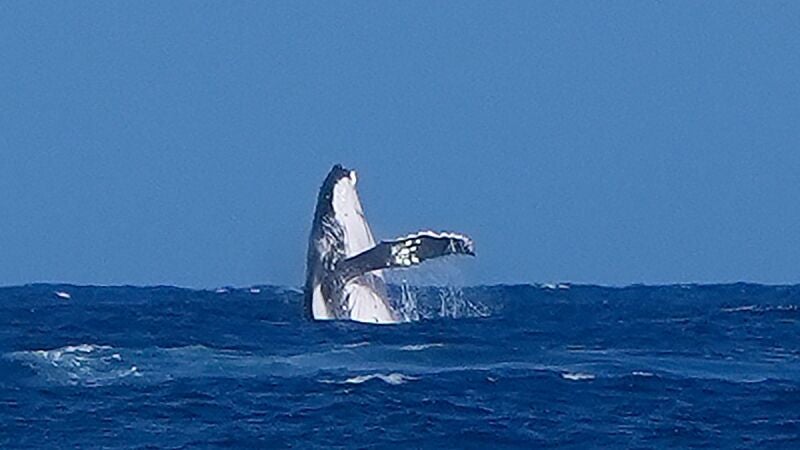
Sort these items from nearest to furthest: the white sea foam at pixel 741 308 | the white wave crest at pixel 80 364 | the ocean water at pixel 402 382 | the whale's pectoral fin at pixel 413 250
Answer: the ocean water at pixel 402 382
the white wave crest at pixel 80 364
the whale's pectoral fin at pixel 413 250
the white sea foam at pixel 741 308

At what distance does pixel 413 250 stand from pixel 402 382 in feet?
21.2

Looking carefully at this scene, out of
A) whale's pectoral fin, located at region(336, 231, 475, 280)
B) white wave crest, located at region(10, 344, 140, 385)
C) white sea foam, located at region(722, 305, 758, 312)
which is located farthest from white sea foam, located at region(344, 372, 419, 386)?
white sea foam, located at region(722, 305, 758, 312)

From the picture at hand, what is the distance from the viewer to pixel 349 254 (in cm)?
2967

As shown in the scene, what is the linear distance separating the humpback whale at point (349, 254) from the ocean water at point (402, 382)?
0.75 m

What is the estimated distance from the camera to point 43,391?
21.2 meters

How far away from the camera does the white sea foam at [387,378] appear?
22.0 m

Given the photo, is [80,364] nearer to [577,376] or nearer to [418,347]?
[418,347]

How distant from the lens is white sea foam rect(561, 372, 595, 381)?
22312 millimetres

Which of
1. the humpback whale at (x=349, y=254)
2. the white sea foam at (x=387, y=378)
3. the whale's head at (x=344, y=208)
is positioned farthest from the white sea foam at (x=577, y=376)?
the whale's head at (x=344, y=208)

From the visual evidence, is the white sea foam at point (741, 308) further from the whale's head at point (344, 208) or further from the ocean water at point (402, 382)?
the whale's head at point (344, 208)

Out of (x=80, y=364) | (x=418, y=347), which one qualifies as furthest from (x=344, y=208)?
(x=80, y=364)

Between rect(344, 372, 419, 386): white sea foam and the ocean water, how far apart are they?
0.03m

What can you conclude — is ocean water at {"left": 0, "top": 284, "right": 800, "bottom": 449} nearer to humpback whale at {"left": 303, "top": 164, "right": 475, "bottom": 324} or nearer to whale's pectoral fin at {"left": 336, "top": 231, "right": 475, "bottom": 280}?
humpback whale at {"left": 303, "top": 164, "right": 475, "bottom": 324}

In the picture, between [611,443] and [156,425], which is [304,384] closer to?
[156,425]
